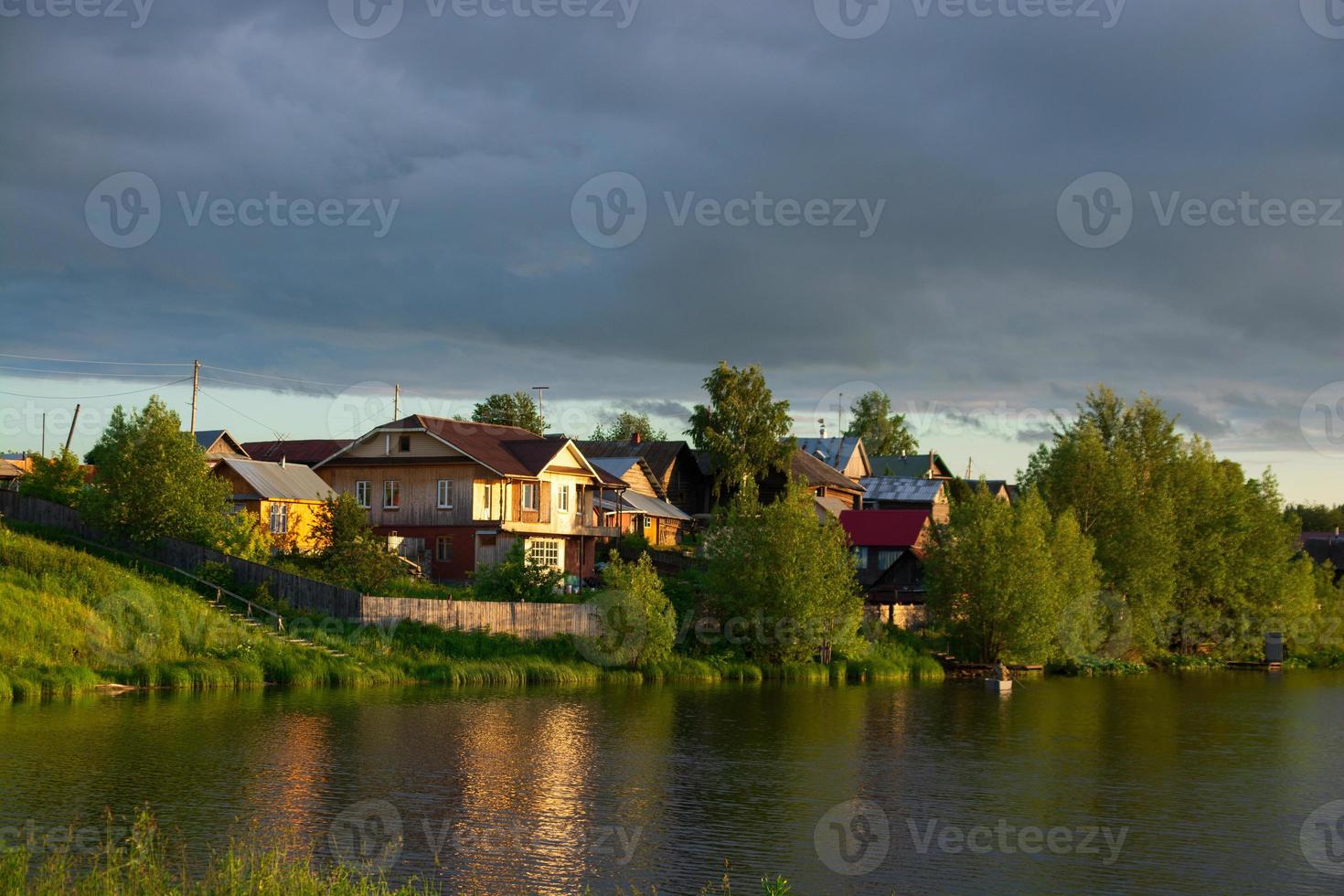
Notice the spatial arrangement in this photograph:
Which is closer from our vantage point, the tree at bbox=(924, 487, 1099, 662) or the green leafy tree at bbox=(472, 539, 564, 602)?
the green leafy tree at bbox=(472, 539, 564, 602)

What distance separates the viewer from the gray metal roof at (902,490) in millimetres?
104875

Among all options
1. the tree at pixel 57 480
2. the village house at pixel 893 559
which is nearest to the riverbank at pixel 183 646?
the tree at pixel 57 480

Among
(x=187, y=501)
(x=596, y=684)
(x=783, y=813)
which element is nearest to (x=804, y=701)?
(x=596, y=684)

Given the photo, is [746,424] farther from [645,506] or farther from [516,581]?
[516,581]

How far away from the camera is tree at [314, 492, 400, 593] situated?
55688mm

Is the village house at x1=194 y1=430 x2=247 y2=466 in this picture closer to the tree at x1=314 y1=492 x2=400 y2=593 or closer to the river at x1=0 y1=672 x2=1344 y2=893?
the tree at x1=314 y1=492 x2=400 y2=593

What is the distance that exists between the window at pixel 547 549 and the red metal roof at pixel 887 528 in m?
17.6

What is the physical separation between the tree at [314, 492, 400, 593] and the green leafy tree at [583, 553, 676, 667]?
32.8 ft

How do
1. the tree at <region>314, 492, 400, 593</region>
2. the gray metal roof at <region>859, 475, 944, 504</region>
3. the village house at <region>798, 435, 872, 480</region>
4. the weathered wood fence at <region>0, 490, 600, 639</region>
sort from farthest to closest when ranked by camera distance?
1. the village house at <region>798, 435, 872, 480</region>
2. the gray metal roof at <region>859, 475, 944, 504</region>
3. the tree at <region>314, 492, 400, 593</region>
4. the weathered wood fence at <region>0, 490, 600, 639</region>

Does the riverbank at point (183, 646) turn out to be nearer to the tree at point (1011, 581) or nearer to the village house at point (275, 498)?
the village house at point (275, 498)

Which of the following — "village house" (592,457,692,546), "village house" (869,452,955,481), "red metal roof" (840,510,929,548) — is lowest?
"red metal roof" (840,510,929,548)

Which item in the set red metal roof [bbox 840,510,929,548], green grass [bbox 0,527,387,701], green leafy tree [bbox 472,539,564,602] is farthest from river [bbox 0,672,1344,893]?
red metal roof [bbox 840,510,929,548]

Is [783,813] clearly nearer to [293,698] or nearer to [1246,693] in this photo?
[293,698]

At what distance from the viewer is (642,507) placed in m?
84.6
